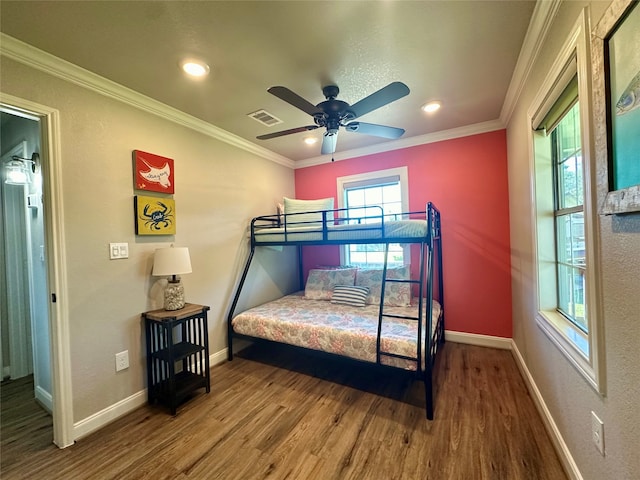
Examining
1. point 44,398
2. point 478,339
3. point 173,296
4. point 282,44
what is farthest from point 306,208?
point 44,398

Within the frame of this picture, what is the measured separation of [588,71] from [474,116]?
1.85 m

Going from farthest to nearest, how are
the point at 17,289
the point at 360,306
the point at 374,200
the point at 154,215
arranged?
1. the point at 374,200
2. the point at 360,306
3. the point at 17,289
4. the point at 154,215

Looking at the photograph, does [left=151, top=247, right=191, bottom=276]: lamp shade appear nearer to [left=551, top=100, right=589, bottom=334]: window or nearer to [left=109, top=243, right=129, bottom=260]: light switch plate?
[left=109, top=243, right=129, bottom=260]: light switch plate

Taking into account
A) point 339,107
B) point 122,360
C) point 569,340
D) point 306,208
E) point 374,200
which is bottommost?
point 122,360

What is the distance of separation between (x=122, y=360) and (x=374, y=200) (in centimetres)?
325

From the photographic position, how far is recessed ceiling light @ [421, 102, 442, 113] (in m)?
2.46

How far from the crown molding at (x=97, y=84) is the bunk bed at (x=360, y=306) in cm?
115

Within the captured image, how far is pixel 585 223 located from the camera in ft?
3.81

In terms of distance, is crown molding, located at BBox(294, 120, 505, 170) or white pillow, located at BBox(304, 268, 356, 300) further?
white pillow, located at BBox(304, 268, 356, 300)

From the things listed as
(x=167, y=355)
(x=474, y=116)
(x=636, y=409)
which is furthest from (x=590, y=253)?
(x=167, y=355)

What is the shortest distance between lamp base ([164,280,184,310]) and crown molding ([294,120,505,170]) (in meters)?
2.64

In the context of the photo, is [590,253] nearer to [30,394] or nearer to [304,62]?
[304,62]

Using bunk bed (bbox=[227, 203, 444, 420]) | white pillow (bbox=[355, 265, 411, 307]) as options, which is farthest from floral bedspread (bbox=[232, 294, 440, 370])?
white pillow (bbox=[355, 265, 411, 307])

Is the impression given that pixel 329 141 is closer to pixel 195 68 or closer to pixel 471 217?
Result: pixel 195 68
